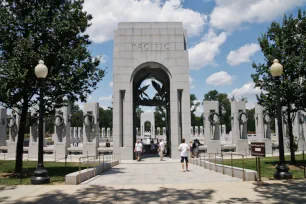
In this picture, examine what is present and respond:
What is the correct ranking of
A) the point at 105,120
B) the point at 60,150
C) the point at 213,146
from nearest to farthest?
1. the point at 213,146
2. the point at 60,150
3. the point at 105,120

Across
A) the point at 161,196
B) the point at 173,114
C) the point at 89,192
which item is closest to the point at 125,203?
the point at 161,196

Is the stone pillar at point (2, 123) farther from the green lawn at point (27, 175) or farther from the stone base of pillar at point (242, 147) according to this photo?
the stone base of pillar at point (242, 147)

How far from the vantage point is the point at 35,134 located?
84.1 feet

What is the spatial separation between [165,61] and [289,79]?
405 inches

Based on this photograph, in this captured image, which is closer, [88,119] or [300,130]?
[88,119]

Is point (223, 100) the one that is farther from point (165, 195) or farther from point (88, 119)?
point (165, 195)

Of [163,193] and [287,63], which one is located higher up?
[287,63]

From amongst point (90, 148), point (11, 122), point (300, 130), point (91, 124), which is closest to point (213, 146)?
point (90, 148)

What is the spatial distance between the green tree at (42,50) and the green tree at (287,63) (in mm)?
9730

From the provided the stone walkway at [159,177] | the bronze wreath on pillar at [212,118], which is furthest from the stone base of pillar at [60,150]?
the bronze wreath on pillar at [212,118]

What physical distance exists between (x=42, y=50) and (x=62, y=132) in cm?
1368

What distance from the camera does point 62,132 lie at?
25.0 meters

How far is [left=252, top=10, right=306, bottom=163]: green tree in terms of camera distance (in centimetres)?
1472

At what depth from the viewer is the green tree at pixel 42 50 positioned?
1248 centimetres
